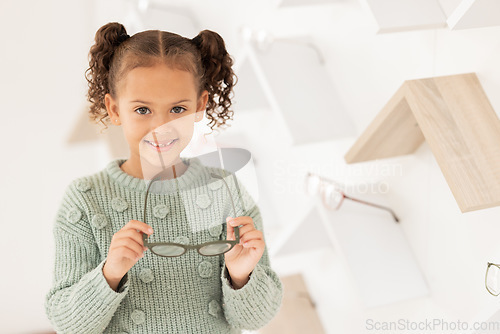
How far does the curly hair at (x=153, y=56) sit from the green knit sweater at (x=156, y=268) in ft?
0.42

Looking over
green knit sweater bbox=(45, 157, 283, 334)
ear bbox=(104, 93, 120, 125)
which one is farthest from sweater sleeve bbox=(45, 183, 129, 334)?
→ ear bbox=(104, 93, 120, 125)

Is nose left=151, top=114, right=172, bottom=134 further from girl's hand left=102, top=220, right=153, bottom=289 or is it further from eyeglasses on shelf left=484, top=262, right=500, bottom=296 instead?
eyeglasses on shelf left=484, top=262, right=500, bottom=296

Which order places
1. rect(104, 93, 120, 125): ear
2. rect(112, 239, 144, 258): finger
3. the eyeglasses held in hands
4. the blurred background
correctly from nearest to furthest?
rect(112, 239, 144, 258): finger
rect(104, 93, 120, 125): ear
the blurred background
the eyeglasses held in hands

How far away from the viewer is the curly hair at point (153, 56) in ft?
2.37

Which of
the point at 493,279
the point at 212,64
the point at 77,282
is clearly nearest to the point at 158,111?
the point at 212,64

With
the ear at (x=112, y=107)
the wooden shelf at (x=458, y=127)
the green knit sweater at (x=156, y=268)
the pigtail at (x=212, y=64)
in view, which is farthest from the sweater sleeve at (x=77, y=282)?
the wooden shelf at (x=458, y=127)

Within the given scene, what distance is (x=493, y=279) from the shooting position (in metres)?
0.86

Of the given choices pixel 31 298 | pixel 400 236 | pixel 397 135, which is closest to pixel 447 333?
pixel 400 236

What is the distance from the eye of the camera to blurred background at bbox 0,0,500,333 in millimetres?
899

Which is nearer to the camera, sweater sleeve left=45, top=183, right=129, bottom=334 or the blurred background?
sweater sleeve left=45, top=183, right=129, bottom=334

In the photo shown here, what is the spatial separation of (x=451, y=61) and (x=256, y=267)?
0.50m

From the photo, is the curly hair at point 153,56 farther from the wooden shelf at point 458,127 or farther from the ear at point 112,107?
the wooden shelf at point 458,127

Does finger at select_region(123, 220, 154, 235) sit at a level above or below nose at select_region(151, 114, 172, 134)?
below

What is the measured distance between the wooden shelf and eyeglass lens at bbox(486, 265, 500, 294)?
0.16m
